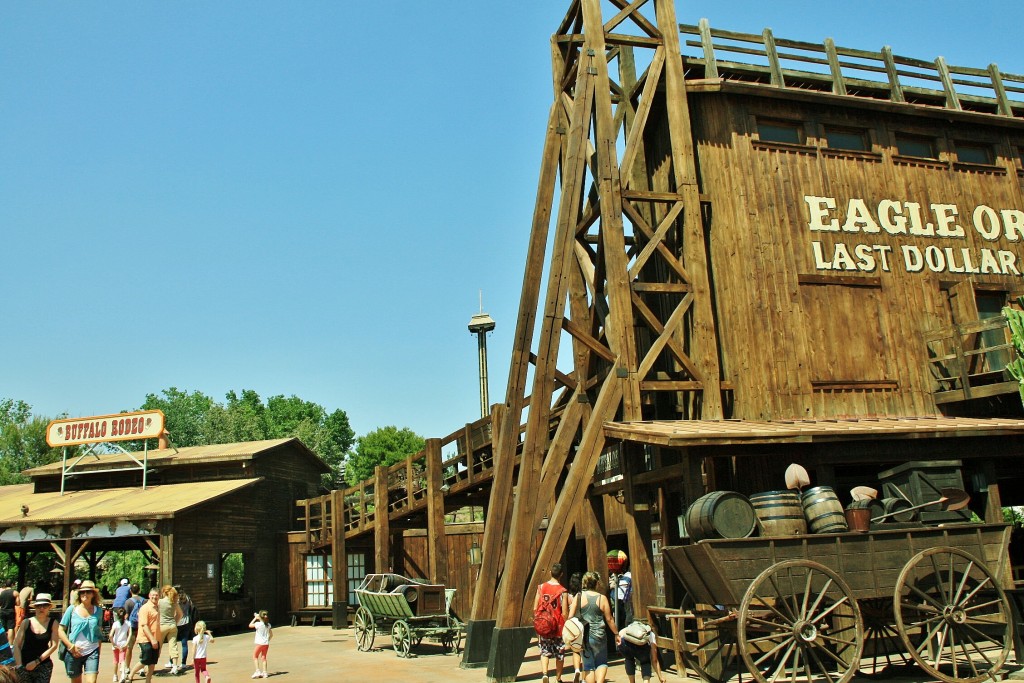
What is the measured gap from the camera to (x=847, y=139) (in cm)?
1677

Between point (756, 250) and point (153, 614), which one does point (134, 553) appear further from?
point (756, 250)

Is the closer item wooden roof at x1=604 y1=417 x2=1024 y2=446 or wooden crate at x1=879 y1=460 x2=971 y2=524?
wooden roof at x1=604 y1=417 x2=1024 y2=446

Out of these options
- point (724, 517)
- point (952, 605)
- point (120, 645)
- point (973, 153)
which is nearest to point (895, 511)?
point (952, 605)

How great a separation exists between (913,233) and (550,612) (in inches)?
409

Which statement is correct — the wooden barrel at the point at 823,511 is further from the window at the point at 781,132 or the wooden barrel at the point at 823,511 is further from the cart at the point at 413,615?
the cart at the point at 413,615

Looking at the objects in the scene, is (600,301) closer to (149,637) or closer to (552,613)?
(552,613)

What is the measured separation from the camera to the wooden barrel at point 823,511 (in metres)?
10.8

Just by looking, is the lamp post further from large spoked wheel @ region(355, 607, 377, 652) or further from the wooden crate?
the wooden crate

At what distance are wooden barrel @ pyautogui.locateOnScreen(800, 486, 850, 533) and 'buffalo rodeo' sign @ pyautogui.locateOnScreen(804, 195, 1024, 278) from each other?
568cm

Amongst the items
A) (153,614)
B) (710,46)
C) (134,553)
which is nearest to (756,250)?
(710,46)

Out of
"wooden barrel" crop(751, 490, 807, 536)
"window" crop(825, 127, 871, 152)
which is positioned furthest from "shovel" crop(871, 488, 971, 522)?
"window" crop(825, 127, 871, 152)

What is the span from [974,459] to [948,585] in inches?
130

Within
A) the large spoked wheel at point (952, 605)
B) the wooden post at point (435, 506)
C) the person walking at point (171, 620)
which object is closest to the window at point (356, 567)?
the wooden post at point (435, 506)

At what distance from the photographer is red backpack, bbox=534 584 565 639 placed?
10922 millimetres
